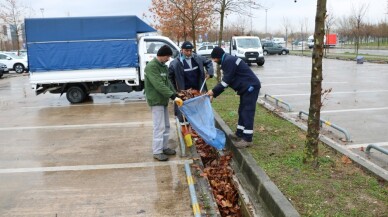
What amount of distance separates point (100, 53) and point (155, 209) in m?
8.62

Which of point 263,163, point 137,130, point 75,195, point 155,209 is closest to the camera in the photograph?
point 155,209

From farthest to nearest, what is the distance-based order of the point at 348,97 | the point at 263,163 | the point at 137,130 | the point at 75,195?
the point at 348,97 → the point at 137,130 → the point at 263,163 → the point at 75,195

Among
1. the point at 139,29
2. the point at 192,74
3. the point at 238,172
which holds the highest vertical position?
the point at 139,29

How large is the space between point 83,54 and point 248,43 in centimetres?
1788

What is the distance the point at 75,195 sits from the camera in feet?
15.3

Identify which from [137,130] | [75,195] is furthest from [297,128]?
[75,195]

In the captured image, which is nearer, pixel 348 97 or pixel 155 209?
pixel 155 209

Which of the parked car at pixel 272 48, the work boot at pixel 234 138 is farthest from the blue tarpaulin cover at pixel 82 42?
the parked car at pixel 272 48

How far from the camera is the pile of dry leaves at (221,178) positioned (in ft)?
15.7

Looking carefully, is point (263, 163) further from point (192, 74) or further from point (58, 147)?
point (58, 147)

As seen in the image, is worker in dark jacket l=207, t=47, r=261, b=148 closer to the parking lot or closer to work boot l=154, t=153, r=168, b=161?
work boot l=154, t=153, r=168, b=161

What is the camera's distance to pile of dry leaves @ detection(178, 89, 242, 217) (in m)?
4.78

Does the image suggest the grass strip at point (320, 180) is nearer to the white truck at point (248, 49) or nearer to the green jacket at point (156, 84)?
the green jacket at point (156, 84)

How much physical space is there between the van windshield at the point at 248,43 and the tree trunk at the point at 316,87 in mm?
23063
